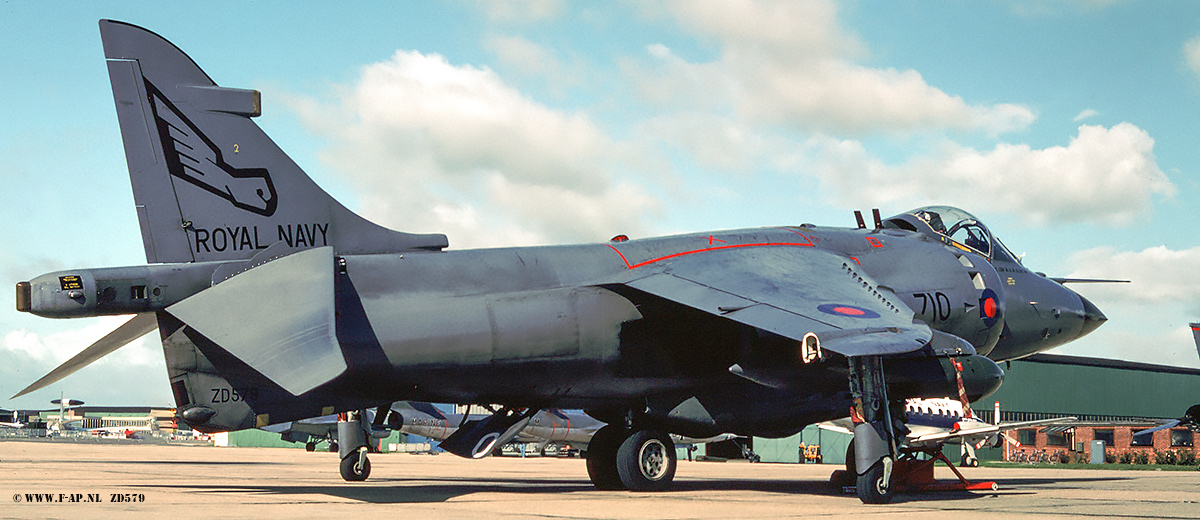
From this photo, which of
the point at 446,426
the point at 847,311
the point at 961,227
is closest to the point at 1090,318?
the point at 961,227

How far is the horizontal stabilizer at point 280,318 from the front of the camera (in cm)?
870

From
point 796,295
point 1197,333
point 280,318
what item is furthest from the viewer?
point 1197,333

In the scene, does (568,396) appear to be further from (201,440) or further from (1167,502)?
(201,440)

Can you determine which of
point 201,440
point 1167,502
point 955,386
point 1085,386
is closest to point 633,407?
point 955,386

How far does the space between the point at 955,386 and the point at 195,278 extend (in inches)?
366

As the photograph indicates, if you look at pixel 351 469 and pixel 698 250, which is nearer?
pixel 698 250

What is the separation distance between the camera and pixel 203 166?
38.1 ft

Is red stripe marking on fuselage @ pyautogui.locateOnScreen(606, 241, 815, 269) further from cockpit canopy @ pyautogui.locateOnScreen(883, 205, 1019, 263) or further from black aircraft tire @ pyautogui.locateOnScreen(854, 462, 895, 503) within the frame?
black aircraft tire @ pyautogui.locateOnScreen(854, 462, 895, 503)

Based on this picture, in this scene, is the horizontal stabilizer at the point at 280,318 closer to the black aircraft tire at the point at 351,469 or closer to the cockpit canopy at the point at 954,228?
the black aircraft tire at the point at 351,469

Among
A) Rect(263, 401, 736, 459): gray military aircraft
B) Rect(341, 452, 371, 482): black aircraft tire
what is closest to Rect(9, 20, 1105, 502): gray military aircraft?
Rect(341, 452, 371, 482): black aircraft tire

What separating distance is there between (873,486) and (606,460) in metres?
4.02

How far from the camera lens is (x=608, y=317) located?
41.0 ft

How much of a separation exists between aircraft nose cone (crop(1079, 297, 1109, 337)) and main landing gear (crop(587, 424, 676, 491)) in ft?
26.4

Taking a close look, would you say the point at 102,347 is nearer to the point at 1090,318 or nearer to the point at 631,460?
the point at 631,460
